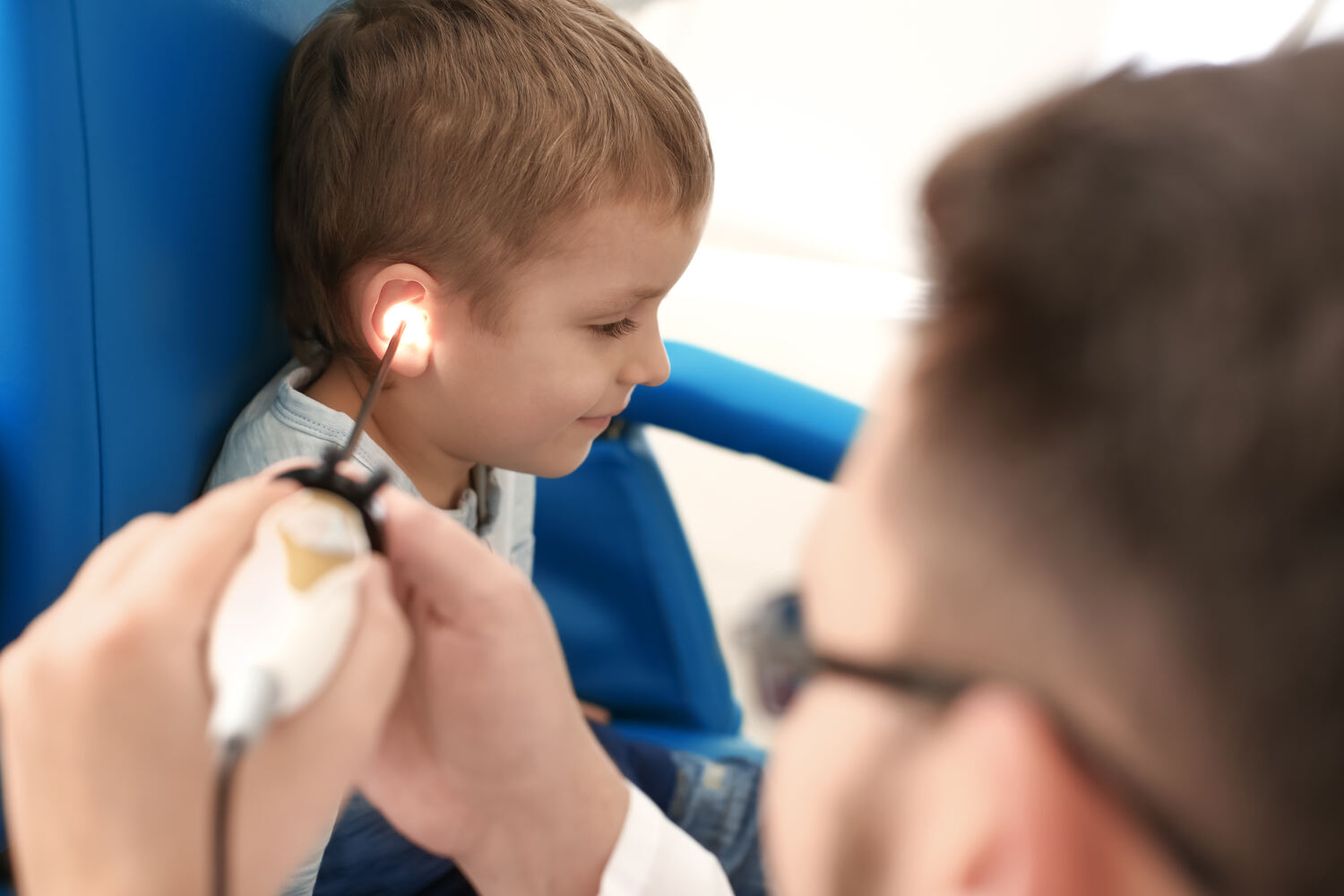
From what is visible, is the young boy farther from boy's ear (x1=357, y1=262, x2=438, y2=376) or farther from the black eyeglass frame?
the black eyeglass frame

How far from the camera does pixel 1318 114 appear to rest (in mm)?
242

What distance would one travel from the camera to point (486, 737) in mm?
499

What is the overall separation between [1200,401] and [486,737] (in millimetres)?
373

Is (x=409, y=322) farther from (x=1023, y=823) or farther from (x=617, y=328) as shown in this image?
(x=1023, y=823)

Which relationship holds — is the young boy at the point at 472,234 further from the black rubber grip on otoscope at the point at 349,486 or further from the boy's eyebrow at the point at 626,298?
the black rubber grip on otoscope at the point at 349,486

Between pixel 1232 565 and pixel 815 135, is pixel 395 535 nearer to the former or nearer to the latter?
pixel 1232 565

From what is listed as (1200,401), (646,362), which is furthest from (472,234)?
(1200,401)

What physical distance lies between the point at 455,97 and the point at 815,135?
1140 mm

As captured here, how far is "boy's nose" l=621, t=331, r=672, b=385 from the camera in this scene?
822mm

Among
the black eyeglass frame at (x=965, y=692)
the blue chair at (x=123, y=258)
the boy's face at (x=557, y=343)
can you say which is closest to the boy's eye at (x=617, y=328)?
the boy's face at (x=557, y=343)

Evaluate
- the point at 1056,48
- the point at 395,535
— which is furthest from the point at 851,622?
the point at 1056,48

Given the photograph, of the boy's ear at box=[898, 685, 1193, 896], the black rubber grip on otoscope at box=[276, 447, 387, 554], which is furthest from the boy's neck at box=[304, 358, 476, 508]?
the boy's ear at box=[898, 685, 1193, 896]

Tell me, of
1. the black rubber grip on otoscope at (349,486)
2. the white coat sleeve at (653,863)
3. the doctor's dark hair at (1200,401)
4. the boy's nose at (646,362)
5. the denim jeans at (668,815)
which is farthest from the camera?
the boy's nose at (646,362)

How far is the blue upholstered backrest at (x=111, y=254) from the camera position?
49 cm
